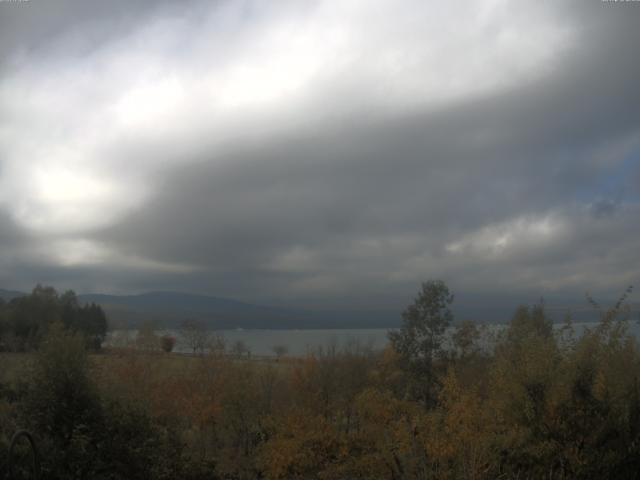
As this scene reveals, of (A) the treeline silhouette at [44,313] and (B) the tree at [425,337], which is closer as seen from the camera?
(B) the tree at [425,337]

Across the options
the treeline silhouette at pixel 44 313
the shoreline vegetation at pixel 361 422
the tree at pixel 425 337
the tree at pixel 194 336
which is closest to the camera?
the shoreline vegetation at pixel 361 422

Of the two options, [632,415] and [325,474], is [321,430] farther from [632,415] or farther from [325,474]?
[632,415]

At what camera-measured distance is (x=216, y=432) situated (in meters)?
32.7

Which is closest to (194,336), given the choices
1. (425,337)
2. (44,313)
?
(44,313)

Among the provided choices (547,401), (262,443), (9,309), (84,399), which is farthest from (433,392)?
(9,309)

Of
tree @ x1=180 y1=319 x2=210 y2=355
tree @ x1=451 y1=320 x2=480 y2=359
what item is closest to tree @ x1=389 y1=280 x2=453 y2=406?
tree @ x1=451 y1=320 x2=480 y2=359

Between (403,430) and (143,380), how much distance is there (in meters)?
19.8

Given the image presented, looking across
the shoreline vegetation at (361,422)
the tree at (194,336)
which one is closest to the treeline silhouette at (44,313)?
the tree at (194,336)

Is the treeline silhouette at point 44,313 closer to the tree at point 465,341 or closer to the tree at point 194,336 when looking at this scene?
the tree at point 194,336

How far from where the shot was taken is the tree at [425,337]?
36.8 meters

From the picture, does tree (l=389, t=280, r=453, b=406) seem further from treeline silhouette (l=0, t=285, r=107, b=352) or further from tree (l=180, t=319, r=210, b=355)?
treeline silhouette (l=0, t=285, r=107, b=352)

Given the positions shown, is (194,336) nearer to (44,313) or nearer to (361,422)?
(44,313)

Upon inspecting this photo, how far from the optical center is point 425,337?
3709 cm

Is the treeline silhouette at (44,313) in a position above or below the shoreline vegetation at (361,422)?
above
